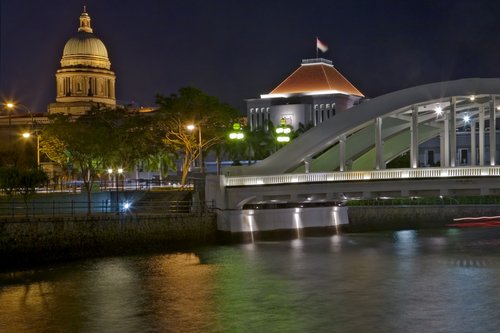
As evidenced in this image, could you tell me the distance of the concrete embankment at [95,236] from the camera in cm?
4922

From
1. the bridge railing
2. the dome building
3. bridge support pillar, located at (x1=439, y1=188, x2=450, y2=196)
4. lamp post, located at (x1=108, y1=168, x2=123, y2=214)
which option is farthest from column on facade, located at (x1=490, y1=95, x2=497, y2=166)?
the dome building

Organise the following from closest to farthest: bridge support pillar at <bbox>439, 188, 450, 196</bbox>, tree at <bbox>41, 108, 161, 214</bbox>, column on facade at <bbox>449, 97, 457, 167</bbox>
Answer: bridge support pillar at <bbox>439, 188, 450, 196</bbox>
column on facade at <bbox>449, 97, 457, 167</bbox>
tree at <bbox>41, 108, 161, 214</bbox>

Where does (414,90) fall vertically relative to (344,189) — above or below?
above

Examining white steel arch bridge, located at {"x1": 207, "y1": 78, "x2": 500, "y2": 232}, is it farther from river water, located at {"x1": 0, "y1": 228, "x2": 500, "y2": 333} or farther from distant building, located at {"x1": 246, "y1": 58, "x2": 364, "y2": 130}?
distant building, located at {"x1": 246, "y1": 58, "x2": 364, "y2": 130}

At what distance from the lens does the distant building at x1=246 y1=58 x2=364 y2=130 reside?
14575cm

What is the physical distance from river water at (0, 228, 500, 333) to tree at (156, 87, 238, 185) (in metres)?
26.4

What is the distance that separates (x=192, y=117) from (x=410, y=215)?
2133 cm

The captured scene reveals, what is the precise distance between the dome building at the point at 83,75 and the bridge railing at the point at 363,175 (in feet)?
329

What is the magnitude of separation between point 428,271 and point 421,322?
13.2 meters

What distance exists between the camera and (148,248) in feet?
180

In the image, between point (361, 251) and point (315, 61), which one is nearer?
point (361, 251)

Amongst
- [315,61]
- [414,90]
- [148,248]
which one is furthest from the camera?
[315,61]

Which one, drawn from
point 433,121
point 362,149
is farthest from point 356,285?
point 433,121

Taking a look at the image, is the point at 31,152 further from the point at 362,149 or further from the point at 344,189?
the point at 344,189
